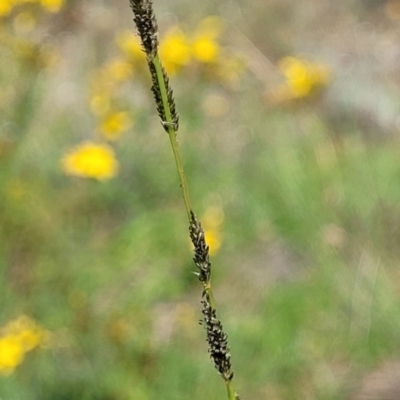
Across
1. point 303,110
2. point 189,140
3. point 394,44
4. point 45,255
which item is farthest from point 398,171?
point 394,44

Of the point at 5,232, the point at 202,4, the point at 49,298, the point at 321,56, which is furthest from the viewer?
the point at 202,4

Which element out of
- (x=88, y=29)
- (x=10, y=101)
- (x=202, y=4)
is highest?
(x=202, y=4)

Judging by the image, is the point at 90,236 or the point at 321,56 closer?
the point at 90,236

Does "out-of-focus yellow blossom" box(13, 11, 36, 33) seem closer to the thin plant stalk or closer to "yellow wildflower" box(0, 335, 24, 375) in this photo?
"yellow wildflower" box(0, 335, 24, 375)

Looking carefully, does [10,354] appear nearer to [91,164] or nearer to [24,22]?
[91,164]

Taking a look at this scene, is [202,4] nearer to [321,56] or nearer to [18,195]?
[321,56]

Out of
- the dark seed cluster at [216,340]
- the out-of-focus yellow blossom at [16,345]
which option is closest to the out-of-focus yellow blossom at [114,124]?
the out-of-focus yellow blossom at [16,345]
